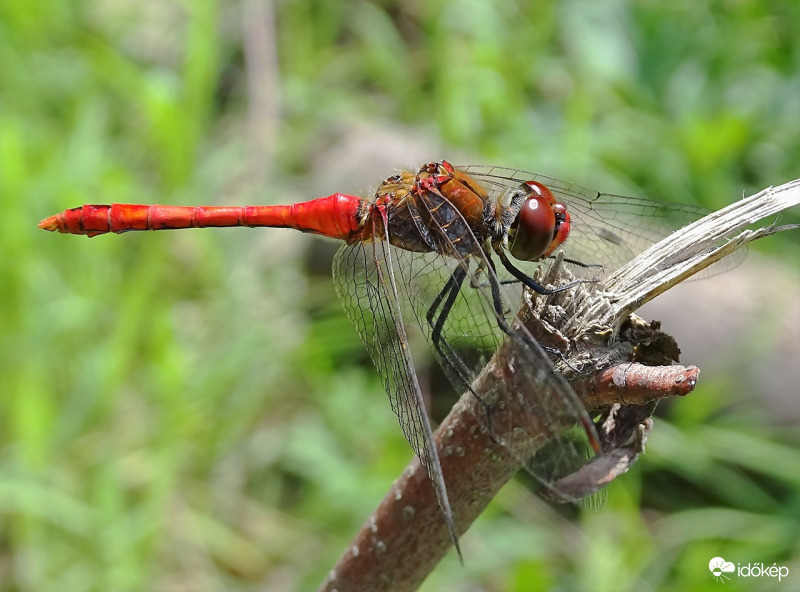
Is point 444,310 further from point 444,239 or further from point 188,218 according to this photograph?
point 188,218

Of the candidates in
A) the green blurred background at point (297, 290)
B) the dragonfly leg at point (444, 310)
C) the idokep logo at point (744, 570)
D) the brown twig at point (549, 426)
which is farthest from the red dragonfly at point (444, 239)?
the idokep logo at point (744, 570)

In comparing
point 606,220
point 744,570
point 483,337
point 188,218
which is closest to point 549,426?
point 483,337

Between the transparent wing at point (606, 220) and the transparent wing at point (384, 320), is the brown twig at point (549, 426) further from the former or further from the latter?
the transparent wing at point (606, 220)

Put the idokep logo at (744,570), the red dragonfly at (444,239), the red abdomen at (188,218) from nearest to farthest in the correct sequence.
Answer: the red dragonfly at (444,239) < the red abdomen at (188,218) < the idokep logo at (744,570)

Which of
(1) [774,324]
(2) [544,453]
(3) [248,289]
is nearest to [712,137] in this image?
(1) [774,324]

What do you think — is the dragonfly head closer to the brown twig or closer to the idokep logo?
the brown twig

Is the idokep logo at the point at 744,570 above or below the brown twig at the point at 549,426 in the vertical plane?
above

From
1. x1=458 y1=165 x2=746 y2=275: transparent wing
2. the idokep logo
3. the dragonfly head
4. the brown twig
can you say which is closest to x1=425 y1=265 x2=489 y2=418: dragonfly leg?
the dragonfly head

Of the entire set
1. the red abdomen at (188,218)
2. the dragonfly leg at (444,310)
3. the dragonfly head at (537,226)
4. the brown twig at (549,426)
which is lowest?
the brown twig at (549,426)
